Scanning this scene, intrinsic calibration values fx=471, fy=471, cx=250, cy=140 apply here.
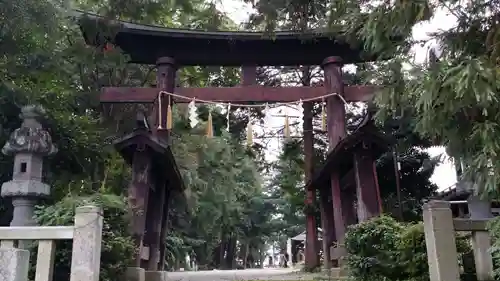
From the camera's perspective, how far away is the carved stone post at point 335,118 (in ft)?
32.1

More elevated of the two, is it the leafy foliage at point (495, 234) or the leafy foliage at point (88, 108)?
the leafy foliage at point (88, 108)

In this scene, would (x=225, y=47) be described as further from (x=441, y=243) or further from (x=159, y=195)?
(x=441, y=243)

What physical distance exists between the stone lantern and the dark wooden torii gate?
2.25 m

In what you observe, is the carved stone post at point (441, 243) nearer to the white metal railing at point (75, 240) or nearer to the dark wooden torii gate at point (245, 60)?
the white metal railing at point (75, 240)

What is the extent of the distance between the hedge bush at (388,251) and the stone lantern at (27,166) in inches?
200

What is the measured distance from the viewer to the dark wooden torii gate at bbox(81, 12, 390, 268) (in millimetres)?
10086

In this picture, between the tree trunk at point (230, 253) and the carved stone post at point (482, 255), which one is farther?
the tree trunk at point (230, 253)

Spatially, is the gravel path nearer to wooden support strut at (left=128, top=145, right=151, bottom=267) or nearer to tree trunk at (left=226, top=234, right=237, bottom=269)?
wooden support strut at (left=128, top=145, right=151, bottom=267)

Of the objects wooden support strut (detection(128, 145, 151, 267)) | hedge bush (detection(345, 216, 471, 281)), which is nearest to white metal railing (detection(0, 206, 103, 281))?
wooden support strut (detection(128, 145, 151, 267))

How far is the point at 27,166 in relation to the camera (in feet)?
25.6

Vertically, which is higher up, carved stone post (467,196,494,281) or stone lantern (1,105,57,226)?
stone lantern (1,105,57,226)

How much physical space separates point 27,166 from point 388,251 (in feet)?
19.2

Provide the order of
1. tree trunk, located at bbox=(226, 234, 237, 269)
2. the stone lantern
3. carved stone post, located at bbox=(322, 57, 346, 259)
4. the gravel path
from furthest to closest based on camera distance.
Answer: tree trunk, located at bbox=(226, 234, 237, 269) < the gravel path < carved stone post, located at bbox=(322, 57, 346, 259) < the stone lantern

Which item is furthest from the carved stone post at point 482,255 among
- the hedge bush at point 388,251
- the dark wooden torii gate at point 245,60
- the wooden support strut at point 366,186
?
the dark wooden torii gate at point 245,60
